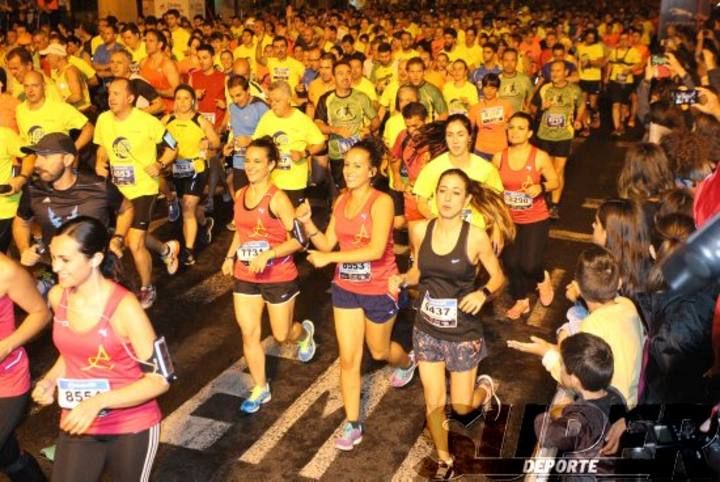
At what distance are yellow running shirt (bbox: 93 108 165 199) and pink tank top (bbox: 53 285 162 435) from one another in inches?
152

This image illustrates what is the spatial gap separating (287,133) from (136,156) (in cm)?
142

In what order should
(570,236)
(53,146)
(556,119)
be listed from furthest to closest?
(556,119) → (570,236) → (53,146)

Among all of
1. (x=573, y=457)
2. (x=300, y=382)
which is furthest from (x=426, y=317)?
(x=300, y=382)

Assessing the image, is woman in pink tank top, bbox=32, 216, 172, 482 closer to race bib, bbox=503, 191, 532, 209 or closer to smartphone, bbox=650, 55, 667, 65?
race bib, bbox=503, 191, 532, 209

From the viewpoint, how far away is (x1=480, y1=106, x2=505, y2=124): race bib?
9.42 meters

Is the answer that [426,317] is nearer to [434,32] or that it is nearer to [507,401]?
[507,401]

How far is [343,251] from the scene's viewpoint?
5.50 metres

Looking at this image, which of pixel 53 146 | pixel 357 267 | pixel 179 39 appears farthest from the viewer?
pixel 179 39

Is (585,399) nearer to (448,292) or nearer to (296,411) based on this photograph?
(448,292)

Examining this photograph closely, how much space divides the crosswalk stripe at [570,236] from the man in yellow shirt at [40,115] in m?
5.13

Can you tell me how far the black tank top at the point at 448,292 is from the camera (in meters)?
4.80

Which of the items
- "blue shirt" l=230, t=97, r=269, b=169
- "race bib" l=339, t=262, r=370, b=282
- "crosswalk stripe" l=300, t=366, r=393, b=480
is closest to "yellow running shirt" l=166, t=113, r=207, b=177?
"blue shirt" l=230, t=97, r=269, b=169

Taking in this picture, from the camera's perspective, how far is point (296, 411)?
5883 millimetres

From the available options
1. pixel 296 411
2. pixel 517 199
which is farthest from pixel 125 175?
pixel 517 199
